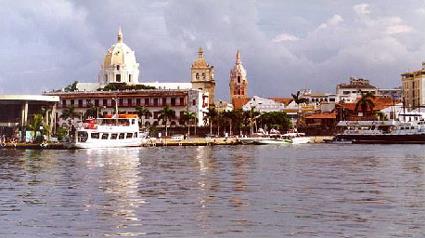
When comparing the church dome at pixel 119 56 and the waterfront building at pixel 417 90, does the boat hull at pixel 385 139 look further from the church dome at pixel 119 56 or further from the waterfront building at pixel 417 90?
the church dome at pixel 119 56

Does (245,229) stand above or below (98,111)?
below

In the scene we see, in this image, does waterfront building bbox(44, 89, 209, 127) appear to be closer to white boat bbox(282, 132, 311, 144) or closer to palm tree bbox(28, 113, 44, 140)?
white boat bbox(282, 132, 311, 144)

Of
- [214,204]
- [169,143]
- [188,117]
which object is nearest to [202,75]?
[188,117]

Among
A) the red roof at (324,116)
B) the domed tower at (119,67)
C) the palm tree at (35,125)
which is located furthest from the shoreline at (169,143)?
the domed tower at (119,67)

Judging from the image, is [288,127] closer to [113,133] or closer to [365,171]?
[113,133]

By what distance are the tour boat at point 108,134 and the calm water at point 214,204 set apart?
5860 centimetres

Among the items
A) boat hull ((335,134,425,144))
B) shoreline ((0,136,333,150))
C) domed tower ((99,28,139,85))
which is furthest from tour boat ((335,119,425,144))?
domed tower ((99,28,139,85))

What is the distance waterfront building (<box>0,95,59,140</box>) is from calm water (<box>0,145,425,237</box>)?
90989 millimetres

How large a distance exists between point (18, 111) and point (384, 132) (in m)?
67.2

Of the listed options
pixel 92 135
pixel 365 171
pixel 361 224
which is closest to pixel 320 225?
pixel 361 224

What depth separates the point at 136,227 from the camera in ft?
94.5

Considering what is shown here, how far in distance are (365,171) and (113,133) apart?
66834mm

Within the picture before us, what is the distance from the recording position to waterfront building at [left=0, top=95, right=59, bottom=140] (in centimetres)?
14600

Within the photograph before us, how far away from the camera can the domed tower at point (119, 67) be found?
630 feet
